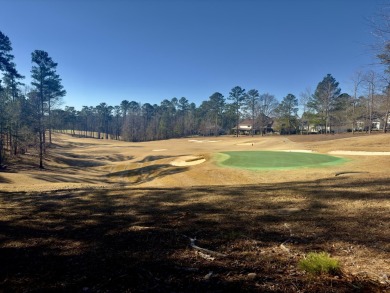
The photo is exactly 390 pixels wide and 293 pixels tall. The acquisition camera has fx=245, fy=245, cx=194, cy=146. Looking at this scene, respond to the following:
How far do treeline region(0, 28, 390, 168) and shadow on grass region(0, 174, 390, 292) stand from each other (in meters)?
6.82

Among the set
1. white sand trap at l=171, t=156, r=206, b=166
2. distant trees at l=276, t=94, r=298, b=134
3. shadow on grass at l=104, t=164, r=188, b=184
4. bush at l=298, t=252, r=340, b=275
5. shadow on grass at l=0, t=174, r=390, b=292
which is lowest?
shadow on grass at l=104, t=164, r=188, b=184

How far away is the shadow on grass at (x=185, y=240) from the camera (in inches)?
113

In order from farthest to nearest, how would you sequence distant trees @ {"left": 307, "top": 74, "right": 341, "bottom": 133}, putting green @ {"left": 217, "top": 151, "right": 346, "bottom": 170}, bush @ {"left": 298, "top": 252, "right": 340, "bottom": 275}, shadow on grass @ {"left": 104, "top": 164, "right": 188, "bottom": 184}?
distant trees @ {"left": 307, "top": 74, "right": 341, "bottom": 133} < shadow on grass @ {"left": 104, "top": 164, "right": 188, "bottom": 184} < putting green @ {"left": 217, "top": 151, "right": 346, "bottom": 170} < bush @ {"left": 298, "top": 252, "right": 340, "bottom": 275}

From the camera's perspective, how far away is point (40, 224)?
5785mm

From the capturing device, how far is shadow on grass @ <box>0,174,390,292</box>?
2.87 m

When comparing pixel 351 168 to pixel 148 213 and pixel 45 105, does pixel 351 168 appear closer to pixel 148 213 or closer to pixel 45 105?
pixel 148 213

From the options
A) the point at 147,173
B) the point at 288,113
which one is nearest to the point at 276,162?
the point at 147,173

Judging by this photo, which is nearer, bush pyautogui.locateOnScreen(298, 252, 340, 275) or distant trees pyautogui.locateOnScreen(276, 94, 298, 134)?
bush pyautogui.locateOnScreen(298, 252, 340, 275)

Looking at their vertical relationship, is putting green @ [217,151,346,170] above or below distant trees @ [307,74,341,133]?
below

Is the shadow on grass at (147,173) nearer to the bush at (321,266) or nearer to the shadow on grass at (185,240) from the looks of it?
the shadow on grass at (185,240)

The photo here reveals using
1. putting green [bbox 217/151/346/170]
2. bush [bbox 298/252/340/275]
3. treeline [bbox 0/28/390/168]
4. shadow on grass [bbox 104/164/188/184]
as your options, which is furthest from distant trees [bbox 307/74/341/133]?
bush [bbox 298/252/340/275]

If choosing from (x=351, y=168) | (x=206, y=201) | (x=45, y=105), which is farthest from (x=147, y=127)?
(x=206, y=201)

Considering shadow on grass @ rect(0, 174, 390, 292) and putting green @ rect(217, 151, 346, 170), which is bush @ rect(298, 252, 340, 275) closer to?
shadow on grass @ rect(0, 174, 390, 292)

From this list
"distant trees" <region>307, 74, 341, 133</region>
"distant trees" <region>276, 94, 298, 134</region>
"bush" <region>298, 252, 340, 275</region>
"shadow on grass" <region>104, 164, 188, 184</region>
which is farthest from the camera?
"distant trees" <region>276, 94, 298, 134</region>
